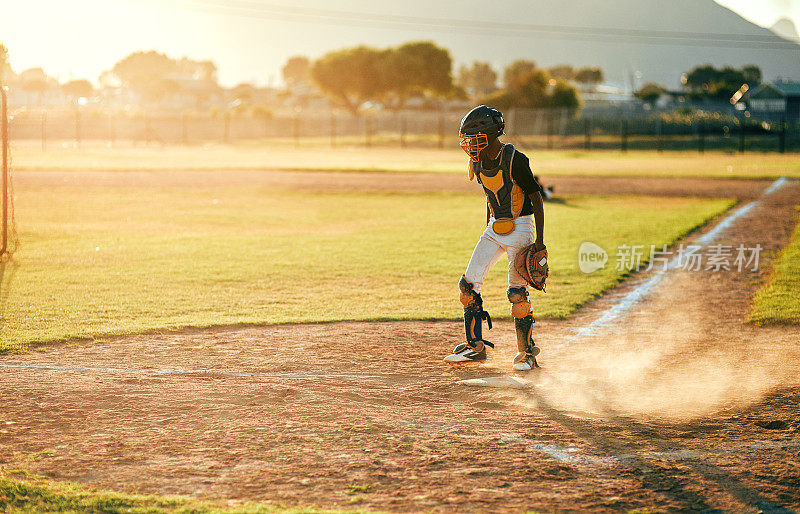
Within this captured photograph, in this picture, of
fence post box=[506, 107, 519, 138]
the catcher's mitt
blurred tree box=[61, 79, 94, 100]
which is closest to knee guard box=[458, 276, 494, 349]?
the catcher's mitt

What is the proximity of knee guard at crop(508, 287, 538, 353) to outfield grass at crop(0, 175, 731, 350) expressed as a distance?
2450 millimetres

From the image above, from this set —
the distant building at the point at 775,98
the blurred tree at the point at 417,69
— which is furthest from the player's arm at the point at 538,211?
the blurred tree at the point at 417,69

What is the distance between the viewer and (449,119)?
72.8m

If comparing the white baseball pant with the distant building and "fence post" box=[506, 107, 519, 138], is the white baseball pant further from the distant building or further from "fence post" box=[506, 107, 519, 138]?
the distant building

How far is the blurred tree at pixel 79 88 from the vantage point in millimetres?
66688

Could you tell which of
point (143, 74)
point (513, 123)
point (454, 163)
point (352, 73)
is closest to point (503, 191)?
point (454, 163)

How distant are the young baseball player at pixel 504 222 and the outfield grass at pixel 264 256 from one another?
244cm

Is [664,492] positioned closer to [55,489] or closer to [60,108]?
[55,489]

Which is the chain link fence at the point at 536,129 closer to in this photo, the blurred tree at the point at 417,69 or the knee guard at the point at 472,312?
the blurred tree at the point at 417,69

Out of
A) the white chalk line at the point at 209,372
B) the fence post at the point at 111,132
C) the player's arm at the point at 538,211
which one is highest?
the fence post at the point at 111,132

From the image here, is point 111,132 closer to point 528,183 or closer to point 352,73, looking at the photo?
point 352,73

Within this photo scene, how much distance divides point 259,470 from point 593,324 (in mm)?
5385

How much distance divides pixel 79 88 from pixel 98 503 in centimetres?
7372

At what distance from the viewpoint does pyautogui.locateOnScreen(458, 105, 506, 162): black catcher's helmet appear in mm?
6828
